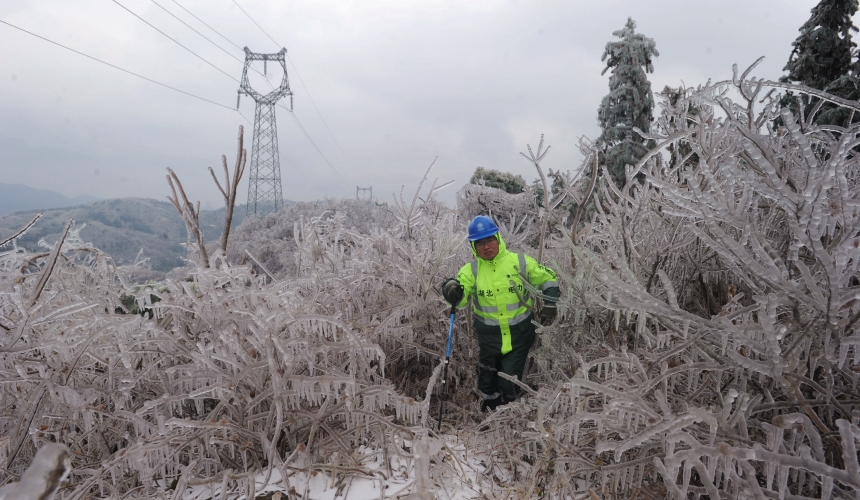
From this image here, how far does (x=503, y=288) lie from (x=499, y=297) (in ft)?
0.27

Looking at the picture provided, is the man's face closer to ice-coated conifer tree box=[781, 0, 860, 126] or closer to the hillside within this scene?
ice-coated conifer tree box=[781, 0, 860, 126]

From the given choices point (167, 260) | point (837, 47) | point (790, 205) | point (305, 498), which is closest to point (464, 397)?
point (305, 498)

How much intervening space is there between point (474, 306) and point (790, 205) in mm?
2599

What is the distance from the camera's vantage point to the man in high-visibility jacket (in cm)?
348

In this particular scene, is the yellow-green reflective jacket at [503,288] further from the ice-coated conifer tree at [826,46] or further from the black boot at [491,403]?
the ice-coated conifer tree at [826,46]

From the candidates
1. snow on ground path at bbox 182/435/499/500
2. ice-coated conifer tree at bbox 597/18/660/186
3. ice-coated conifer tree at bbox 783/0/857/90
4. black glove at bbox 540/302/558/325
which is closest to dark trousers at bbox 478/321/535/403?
black glove at bbox 540/302/558/325

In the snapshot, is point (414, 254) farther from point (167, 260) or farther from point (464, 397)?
point (167, 260)

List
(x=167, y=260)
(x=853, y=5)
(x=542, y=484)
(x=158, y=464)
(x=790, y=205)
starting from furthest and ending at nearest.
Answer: (x=167, y=260)
(x=853, y=5)
(x=542, y=484)
(x=158, y=464)
(x=790, y=205)

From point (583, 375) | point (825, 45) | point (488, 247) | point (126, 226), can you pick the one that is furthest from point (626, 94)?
point (126, 226)

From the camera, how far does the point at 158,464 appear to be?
1907 mm

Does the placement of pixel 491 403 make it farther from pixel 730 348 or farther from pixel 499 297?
pixel 730 348

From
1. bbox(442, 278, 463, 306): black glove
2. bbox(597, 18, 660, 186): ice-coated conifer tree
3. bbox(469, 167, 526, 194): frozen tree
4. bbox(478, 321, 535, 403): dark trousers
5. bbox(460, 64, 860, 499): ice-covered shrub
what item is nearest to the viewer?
bbox(460, 64, 860, 499): ice-covered shrub

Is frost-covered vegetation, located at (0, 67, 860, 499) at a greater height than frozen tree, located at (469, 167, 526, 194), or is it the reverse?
frozen tree, located at (469, 167, 526, 194)

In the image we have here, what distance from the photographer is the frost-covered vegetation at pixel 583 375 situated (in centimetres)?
132
